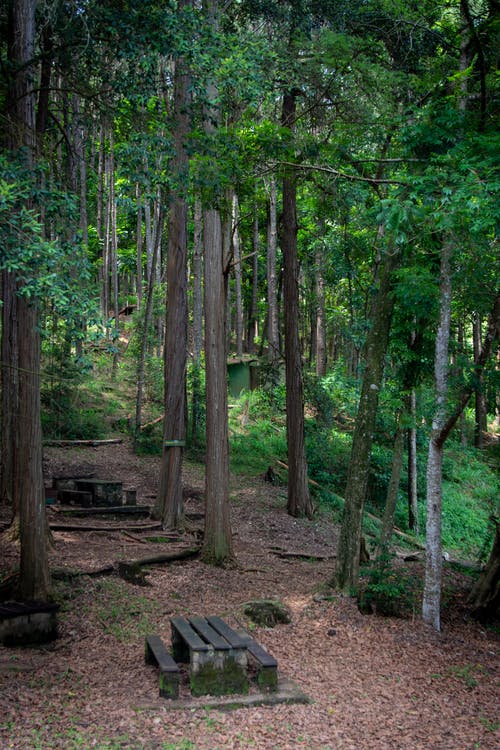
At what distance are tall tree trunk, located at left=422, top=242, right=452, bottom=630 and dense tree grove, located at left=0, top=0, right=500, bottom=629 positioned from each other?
26mm

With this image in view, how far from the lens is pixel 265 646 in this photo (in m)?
6.96

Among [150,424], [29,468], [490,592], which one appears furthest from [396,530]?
[29,468]

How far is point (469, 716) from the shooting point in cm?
589

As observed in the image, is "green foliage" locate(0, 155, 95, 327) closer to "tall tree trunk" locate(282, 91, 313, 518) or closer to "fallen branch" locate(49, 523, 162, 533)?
"fallen branch" locate(49, 523, 162, 533)

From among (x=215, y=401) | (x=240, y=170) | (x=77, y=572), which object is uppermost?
(x=240, y=170)

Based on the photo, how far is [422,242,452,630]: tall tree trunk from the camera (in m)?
8.10

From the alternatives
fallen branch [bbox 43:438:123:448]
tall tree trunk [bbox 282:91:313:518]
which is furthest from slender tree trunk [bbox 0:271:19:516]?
tall tree trunk [bbox 282:91:313:518]

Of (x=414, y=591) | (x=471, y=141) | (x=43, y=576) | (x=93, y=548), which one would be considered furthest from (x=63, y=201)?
(x=414, y=591)

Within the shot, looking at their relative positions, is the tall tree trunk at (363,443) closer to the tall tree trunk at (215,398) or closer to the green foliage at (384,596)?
the green foliage at (384,596)

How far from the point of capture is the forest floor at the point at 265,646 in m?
4.79

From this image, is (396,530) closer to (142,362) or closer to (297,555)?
(297,555)

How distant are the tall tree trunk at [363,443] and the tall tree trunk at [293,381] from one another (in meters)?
5.77

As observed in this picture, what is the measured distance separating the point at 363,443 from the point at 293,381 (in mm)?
5953

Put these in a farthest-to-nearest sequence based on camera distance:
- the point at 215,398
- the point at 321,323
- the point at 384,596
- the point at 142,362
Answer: the point at 321,323, the point at 142,362, the point at 215,398, the point at 384,596
